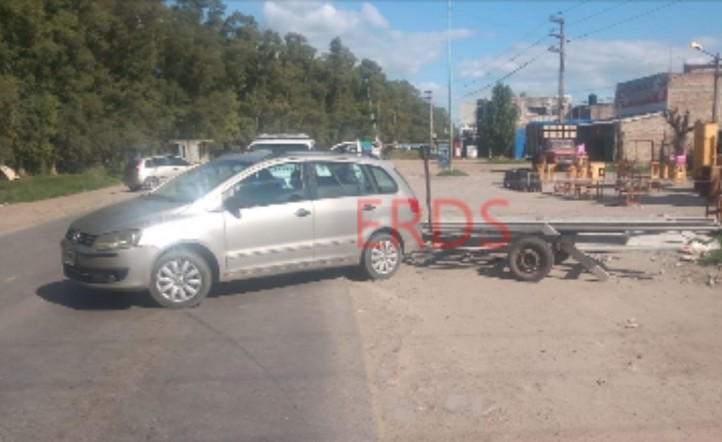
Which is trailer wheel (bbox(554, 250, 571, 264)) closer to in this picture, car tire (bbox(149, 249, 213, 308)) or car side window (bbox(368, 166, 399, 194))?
car side window (bbox(368, 166, 399, 194))

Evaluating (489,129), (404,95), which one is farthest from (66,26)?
(404,95)

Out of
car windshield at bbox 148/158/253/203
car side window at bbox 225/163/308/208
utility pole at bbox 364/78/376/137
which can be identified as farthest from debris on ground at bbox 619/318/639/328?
utility pole at bbox 364/78/376/137

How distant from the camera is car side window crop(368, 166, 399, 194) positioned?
994 centimetres

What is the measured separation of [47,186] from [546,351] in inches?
1165

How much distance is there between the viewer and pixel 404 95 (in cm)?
13188

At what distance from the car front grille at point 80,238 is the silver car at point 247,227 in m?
0.01

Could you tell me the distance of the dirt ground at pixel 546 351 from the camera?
5094 millimetres

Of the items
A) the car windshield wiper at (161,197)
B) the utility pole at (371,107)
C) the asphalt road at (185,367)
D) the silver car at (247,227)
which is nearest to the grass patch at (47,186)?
the car windshield wiper at (161,197)

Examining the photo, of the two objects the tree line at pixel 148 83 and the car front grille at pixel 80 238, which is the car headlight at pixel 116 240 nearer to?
the car front grille at pixel 80 238

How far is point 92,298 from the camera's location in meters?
8.86

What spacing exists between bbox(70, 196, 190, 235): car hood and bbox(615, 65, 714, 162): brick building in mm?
41677

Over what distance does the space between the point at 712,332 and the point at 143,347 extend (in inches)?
213

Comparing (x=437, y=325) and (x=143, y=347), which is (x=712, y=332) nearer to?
(x=437, y=325)

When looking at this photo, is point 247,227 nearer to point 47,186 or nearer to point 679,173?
point 679,173
